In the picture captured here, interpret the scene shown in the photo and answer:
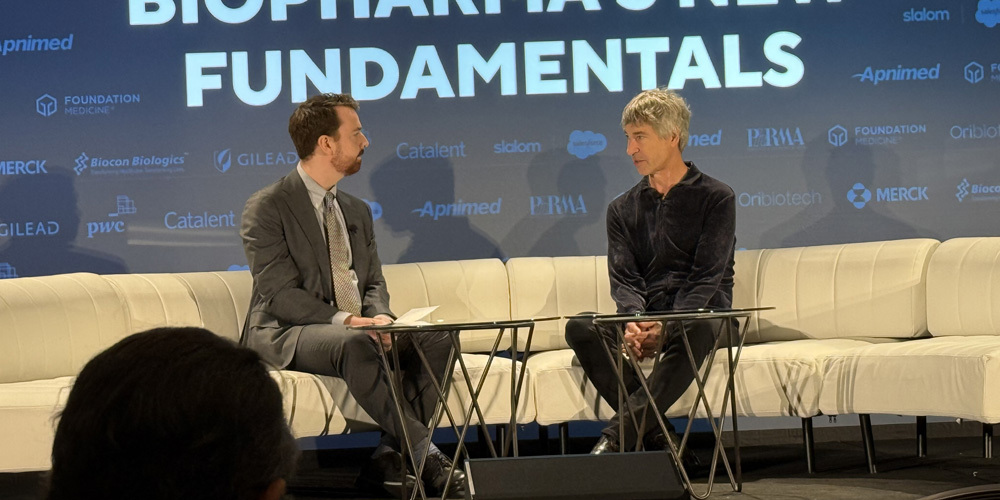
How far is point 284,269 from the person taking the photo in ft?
12.0

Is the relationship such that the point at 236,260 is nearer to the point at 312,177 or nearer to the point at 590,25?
the point at 312,177

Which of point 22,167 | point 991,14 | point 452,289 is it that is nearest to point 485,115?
point 452,289

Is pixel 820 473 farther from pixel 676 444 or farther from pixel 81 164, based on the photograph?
pixel 81 164

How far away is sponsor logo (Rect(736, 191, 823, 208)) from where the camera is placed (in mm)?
4828

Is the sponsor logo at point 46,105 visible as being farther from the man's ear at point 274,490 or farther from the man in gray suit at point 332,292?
the man's ear at point 274,490

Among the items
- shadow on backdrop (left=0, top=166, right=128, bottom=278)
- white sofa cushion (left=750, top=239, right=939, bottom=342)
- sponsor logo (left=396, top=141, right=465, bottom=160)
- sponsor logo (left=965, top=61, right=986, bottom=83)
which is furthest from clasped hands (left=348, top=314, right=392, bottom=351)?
sponsor logo (left=965, top=61, right=986, bottom=83)

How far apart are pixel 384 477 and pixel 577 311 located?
120 centimetres

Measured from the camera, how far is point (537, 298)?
175 inches

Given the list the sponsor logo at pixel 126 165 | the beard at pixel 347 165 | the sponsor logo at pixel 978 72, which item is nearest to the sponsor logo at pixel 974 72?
the sponsor logo at pixel 978 72

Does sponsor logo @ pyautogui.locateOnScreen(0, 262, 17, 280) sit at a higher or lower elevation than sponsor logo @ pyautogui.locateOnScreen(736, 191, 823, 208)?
lower

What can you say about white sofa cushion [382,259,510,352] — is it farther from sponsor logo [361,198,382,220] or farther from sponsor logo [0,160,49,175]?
sponsor logo [0,160,49,175]

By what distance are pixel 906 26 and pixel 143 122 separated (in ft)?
11.5

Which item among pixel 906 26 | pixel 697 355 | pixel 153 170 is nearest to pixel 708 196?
pixel 697 355

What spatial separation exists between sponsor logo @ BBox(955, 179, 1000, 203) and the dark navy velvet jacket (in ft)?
5.08
